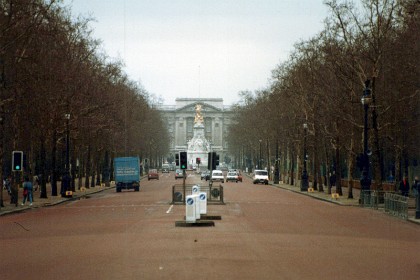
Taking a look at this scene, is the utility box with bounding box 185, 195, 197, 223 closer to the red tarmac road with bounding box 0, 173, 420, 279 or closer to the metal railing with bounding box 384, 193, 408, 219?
the red tarmac road with bounding box 0, 173, 420, 279

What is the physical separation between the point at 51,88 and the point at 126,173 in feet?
75.2

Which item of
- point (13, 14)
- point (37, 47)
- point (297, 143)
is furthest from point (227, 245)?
point (297, 143)

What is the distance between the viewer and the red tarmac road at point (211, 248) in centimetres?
1747

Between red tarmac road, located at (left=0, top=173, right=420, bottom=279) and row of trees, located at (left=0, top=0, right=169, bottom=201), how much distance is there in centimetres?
1292

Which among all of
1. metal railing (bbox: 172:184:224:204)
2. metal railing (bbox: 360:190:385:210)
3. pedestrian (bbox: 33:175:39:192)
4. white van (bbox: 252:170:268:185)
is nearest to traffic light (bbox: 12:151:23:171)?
metal railing (bbox: 172:184:224:204)

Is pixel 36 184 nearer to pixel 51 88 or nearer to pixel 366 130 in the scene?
pixel 51 88

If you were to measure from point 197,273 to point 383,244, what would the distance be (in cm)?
922

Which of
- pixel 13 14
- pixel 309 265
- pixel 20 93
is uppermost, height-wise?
pixel 13 14

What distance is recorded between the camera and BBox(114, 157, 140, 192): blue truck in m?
80.2

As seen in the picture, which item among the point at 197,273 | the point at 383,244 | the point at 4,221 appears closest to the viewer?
the point at 197,273

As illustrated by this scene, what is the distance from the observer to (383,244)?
2472 centimetres

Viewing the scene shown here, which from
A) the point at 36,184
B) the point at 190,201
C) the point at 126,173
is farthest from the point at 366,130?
the point at 36,184

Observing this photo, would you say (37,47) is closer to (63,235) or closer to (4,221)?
(4,221)

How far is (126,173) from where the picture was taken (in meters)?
80.8
